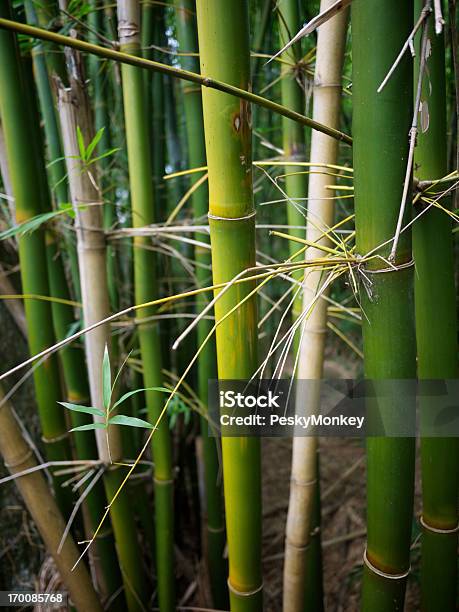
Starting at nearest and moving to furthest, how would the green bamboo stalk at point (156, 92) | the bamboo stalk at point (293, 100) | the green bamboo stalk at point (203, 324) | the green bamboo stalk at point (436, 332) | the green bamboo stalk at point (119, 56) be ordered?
the green bamboo stalk at point (119, 56)
the green bamboo stalk at point (436, 332)
the bamboo stalk at point (293, 100)
the green bamboo stalk at point (203, 324)
the green bamboo stalk at point (156, 92)

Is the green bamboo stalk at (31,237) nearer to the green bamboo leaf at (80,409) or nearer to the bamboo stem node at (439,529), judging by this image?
the green bamboo leaf at (80,409)

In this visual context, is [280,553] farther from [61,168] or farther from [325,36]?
[325,36]

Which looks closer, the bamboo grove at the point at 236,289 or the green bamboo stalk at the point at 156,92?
the bamboo grove at the point at 236,289

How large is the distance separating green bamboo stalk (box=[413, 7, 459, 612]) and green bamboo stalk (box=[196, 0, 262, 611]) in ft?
0.66

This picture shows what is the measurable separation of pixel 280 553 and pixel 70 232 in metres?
1.20

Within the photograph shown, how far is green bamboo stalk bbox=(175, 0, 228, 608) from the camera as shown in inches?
42.3

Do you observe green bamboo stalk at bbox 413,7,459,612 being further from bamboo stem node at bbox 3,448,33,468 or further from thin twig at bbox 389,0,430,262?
bamboo stem node at bbox 3,448,33,468

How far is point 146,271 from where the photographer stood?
41.5 inches

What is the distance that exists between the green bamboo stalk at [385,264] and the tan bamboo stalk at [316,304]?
0.44 feet

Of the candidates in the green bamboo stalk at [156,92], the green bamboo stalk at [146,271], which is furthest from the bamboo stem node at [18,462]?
the green bamboo stalk at [156,92]

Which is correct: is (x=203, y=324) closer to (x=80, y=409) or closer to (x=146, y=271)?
(x=146, y=271)

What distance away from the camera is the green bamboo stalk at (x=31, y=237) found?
880mm

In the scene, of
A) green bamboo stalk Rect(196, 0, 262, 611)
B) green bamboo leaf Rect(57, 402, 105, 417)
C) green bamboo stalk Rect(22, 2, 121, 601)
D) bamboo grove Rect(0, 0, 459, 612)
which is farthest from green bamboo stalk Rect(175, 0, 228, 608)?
green bamboo leaf Rect(57, 402, 105, 417)

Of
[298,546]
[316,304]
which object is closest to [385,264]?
[316,304]
